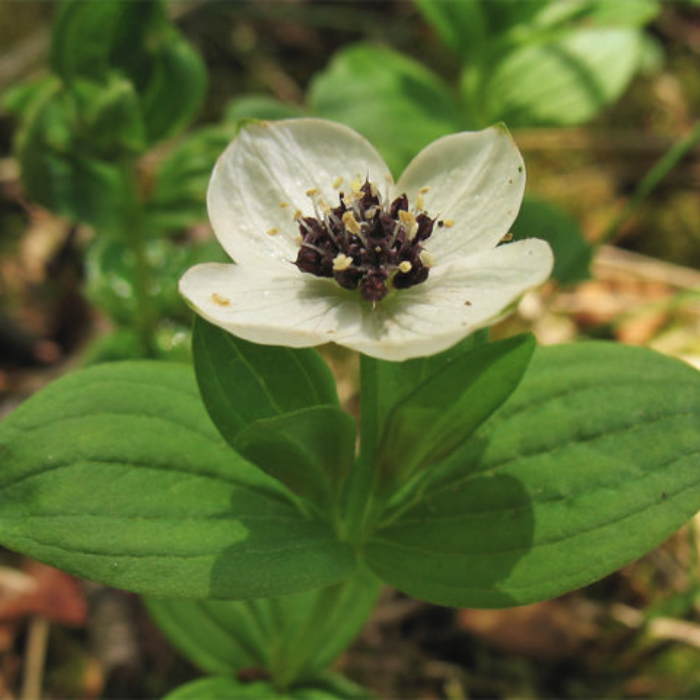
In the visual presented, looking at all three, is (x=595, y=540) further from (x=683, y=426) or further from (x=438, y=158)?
(x=438, y=158)

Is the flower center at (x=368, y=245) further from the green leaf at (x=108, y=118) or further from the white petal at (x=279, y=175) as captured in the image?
the green leaf at (x=108, y=118)

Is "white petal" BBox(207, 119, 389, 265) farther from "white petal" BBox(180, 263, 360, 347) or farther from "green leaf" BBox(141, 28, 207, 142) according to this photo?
"green leaf" BBox(141, 28, 207, 142)

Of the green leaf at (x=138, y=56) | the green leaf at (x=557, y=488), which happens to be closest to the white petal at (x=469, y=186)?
the green leaf at (x=557, y=488)

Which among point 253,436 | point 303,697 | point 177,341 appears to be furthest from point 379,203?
point 177,341

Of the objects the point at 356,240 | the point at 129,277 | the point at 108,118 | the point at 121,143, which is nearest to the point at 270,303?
the point at 356,240

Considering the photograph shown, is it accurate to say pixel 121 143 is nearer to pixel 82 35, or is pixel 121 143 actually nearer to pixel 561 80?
pixel 82 35

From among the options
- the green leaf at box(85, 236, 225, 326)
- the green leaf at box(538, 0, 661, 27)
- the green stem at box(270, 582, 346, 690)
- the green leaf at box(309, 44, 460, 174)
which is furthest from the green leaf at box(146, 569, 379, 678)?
the green leaf at box(538, 0, 661, 27)
